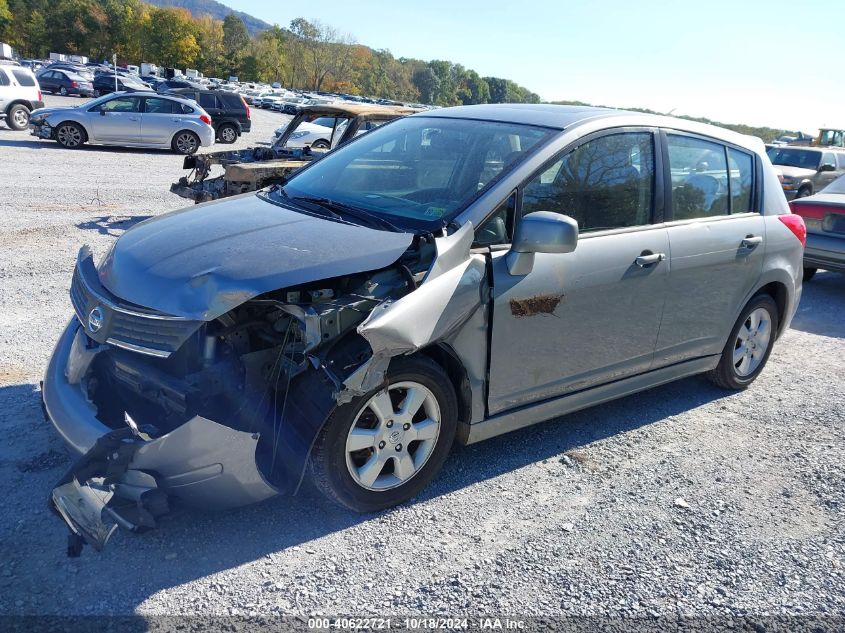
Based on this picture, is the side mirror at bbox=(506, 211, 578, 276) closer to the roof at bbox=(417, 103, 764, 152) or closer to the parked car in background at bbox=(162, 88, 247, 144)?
the roof at bbox=(417, 103, 764, 152)

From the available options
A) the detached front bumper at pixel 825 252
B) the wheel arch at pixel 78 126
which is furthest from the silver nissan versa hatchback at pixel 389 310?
the wheel arch at pixel 78 126

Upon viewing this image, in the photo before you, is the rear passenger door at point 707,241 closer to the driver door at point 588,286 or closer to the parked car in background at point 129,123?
the driver door at point 588,286

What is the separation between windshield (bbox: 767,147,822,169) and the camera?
17.2 m

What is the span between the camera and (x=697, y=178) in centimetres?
443

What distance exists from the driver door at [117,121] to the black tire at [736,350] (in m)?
17.3

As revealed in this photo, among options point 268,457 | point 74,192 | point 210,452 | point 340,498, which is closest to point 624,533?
point 340,498

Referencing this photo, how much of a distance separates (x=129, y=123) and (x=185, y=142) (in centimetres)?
151

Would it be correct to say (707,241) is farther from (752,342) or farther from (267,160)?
(267,160)

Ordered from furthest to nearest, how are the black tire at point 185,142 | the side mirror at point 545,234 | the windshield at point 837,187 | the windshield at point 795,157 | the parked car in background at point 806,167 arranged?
the black tire at point 185,142
the windshield at point 795,157
the parked car in background at point 806,167
the windshield at point 837,187
the side mirror at point 545,234

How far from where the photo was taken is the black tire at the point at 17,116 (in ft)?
66.0

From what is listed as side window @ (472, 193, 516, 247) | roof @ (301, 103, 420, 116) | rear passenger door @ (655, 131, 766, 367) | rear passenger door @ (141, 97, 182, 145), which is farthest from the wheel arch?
side window @ (472, 193, 516, 247)

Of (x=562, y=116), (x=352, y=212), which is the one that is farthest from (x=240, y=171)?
(x=562, y=116)

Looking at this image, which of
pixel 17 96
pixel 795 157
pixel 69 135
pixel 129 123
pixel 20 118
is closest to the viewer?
pixel 795 157

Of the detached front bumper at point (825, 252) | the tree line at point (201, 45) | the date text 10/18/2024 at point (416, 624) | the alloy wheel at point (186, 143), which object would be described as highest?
the tree line at point (201, 45)
